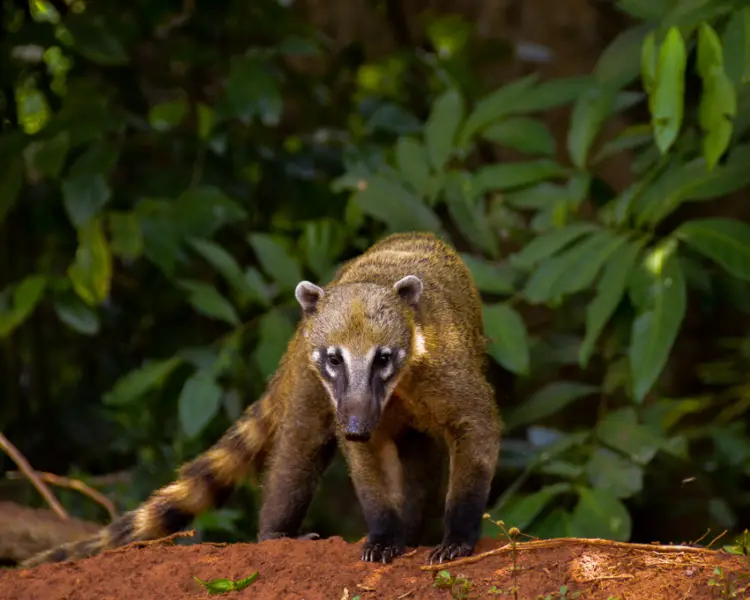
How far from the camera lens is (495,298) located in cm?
639

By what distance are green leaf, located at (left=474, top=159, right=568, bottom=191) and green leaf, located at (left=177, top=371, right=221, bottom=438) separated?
1768mm

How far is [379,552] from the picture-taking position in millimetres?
3934

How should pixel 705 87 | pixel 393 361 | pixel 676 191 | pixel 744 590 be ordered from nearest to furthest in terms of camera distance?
pixel 744 590 < pixel 393 361 < pixel 705 87 < pixel 676 191

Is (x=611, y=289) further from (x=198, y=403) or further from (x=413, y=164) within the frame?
(x=198, y=403)

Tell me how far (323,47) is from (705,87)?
133 inches

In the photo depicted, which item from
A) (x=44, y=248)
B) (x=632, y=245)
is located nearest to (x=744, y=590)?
(x=632, y=245)

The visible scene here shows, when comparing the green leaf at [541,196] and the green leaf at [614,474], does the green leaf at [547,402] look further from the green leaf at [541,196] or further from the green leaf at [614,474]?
the green leaf at [541,196]

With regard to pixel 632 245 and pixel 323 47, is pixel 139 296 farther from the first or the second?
pixel 632 245

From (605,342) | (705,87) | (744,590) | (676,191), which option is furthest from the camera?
(605,342)

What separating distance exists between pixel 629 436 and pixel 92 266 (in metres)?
3.20

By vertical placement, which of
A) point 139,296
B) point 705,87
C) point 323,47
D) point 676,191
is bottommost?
point 139,296

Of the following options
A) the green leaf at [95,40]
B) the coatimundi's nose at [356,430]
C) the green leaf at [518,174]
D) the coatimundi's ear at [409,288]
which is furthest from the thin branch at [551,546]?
the green leaf at [95,40]

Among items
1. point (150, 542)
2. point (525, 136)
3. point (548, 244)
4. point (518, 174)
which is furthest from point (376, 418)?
point (525, 136)

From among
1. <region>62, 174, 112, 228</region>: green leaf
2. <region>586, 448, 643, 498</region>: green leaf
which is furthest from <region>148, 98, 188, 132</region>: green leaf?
<region>586, 448, 643, 498</region>: green leaf
